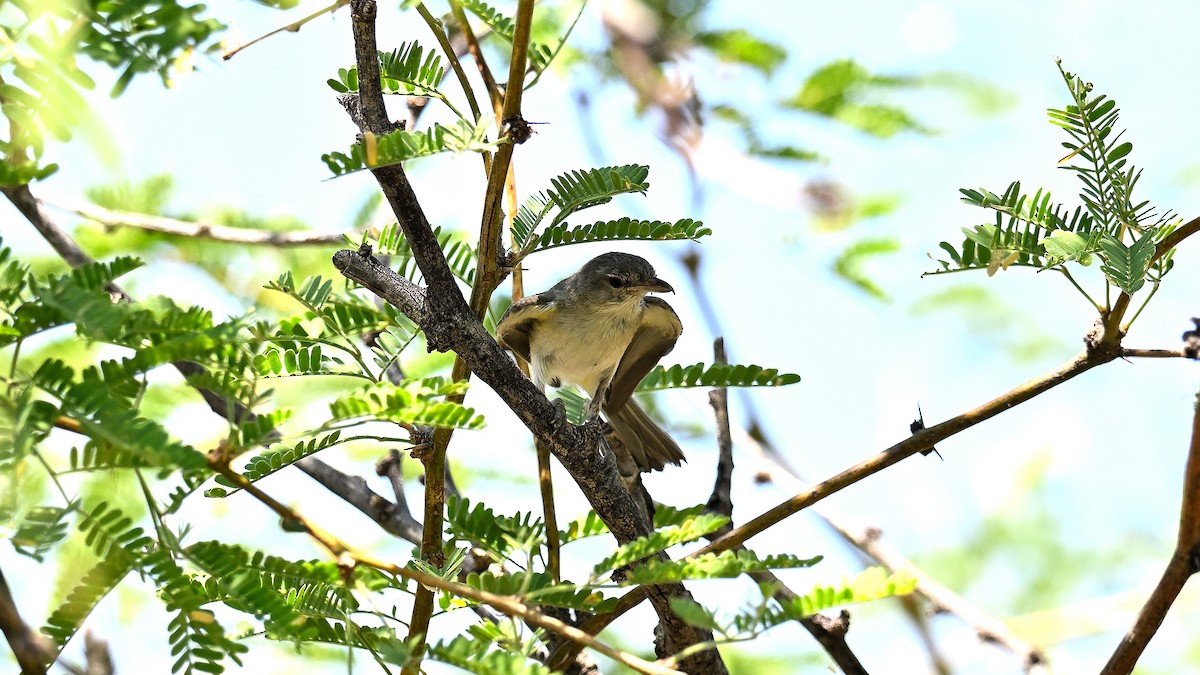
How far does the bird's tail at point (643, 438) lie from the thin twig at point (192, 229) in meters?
1.27

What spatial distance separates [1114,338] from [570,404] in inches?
78.9

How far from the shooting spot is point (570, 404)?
12.3 ft

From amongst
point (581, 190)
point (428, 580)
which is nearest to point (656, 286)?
point (581, 190)

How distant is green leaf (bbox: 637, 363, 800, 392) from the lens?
279 centimetres

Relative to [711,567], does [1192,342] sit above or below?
above

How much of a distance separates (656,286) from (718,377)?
5.95ft

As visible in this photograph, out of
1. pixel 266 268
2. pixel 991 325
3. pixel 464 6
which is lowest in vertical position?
pixel 464 6

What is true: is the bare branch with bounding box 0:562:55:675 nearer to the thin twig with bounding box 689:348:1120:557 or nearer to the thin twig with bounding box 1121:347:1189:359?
the thin twig with bounding box 689:348:1120:557

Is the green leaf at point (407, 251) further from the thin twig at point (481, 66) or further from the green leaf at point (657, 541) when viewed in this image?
the green leaf at point (657, 541)

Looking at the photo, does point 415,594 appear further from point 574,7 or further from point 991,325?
point 991,325

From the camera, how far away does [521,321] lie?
450 cm

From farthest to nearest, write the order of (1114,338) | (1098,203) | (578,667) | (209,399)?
(209,399), (578,667), (1098,203), (1114,338)

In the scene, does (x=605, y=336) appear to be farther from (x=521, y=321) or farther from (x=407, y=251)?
(x=407, y=251)

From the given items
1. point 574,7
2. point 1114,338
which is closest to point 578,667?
point 1114,338
